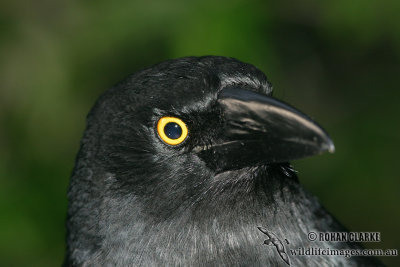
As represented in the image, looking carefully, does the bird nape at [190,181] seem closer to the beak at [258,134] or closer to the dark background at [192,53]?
the beak at [258,134]

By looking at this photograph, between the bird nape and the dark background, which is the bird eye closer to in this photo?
the bird nape

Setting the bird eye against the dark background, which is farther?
the dark background

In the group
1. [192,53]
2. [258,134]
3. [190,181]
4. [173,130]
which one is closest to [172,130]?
[173,130]

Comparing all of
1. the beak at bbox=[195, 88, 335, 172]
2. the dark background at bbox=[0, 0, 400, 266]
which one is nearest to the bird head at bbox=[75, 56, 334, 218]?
the beak at bbox=[195, 88, 335, 172]

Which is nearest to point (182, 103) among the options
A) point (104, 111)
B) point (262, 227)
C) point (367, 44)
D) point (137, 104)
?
point (137, 104)

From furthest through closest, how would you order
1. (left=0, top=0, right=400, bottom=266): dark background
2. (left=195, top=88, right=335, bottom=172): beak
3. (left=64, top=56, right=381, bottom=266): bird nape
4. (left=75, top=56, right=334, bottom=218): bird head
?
(left=0, top=0, right=400, bottom=266): dark background, (left=64, top=56, right=381, bottom=266): bird nape, (left=75, top=56, right=334, bottom=218): bird head, (left=195, top=88, right=335, bottom=172): beak

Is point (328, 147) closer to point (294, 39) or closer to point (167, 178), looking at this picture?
point (167, 178)

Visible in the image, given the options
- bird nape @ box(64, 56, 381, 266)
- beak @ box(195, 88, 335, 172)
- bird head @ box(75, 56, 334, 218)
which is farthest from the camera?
bird nape @ box(64, 56, 381, 266)
